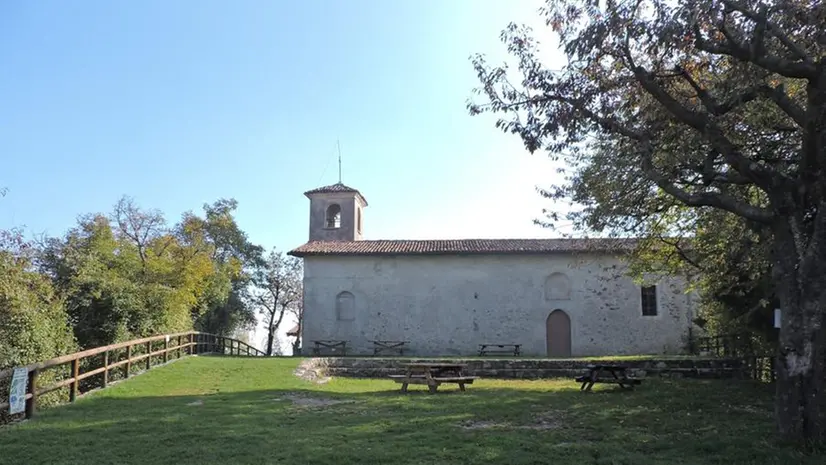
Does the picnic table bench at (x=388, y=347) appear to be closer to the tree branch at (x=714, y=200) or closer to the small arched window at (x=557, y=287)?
the small arched window at (x=557, y=287)

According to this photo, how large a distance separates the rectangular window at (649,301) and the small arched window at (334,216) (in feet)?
50.6

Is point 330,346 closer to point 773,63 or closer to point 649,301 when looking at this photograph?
point 649,301

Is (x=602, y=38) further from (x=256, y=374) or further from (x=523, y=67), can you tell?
(x=256, y=374)

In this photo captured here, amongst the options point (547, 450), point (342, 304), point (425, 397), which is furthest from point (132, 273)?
point (547, 450)

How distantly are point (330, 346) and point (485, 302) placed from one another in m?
6.96

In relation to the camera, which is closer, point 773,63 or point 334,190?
point 773,63

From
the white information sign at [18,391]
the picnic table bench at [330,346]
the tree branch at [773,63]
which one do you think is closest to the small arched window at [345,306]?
the picnic table bench at [330,346]

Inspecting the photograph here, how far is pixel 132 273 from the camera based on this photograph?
22.0 m

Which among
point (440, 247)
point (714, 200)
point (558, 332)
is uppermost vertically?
point (440, 247)

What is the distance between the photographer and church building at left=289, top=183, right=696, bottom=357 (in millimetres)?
26000

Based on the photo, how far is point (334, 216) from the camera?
106 feet

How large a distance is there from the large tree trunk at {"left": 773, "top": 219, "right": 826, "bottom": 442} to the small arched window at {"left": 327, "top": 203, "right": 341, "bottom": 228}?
2608cm

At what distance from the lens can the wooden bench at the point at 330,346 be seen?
2550cm

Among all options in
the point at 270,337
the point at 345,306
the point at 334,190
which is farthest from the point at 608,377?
the point at 270,337
